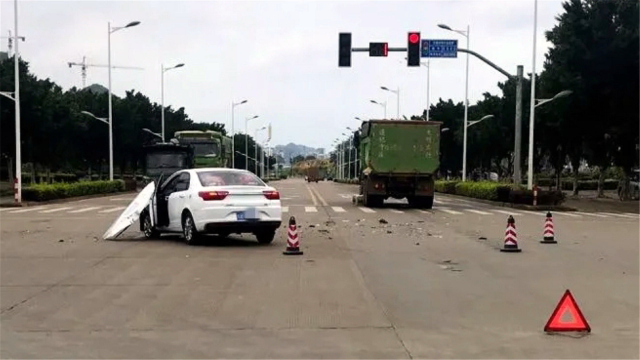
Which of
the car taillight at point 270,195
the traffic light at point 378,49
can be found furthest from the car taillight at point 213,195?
the traffic light at point 378,49

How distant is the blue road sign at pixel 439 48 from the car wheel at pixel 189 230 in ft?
51.9

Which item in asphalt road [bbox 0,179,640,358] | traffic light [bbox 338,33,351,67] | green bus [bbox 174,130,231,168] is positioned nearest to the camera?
asphalt road [bbox 0,179,640,358]

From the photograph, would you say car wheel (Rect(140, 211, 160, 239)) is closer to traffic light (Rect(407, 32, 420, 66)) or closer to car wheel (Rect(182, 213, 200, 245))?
car wheel (Rect(182, 213, 200, 245))

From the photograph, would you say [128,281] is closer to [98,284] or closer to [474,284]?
[98,284]

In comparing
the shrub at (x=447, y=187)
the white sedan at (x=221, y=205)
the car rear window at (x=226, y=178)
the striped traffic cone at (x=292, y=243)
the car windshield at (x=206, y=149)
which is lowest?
the shrub at (x=447, y=187)

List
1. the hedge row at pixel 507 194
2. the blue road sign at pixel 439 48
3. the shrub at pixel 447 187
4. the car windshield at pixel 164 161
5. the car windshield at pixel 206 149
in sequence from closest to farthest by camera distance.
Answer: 1. the blue road sign at pixel 439 48
2. the hedge row at pixel 507 194
3. the car windshield at pixel 164 161
4. the car windshield at pixel 206 149
5. the shrub at pixel 447 187

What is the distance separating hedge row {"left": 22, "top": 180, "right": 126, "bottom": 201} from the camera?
33781mm

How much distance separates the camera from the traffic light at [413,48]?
2711 centimetres

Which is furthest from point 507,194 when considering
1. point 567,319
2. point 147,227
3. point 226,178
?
point 567,319

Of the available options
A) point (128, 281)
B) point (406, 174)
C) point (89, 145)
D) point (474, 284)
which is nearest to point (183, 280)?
point (128, 281)

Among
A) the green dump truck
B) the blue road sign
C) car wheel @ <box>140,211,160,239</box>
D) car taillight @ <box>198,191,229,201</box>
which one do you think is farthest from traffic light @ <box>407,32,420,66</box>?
car taillight @ <box>198,191,229,201</box>

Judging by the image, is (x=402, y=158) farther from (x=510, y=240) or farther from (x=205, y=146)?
(x=205, y=146)

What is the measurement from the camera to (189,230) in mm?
15469

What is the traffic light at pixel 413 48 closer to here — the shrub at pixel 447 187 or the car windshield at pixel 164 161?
the car windshield at pixel 164 161
